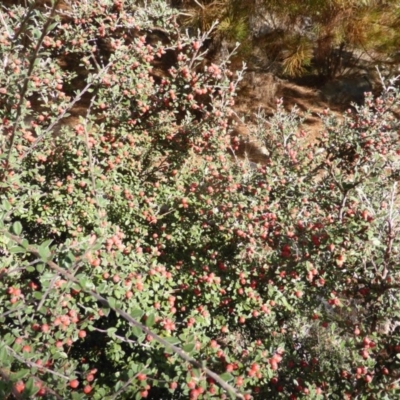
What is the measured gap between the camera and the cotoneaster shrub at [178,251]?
1545 millimetres

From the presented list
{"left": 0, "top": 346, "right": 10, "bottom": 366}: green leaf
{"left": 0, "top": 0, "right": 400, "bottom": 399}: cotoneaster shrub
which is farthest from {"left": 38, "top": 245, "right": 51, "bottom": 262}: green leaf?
{"left": 0, "top": 346, "right": 10, "bottom": 366}: green leaf

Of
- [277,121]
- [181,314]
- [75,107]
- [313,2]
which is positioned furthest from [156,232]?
[75,107]

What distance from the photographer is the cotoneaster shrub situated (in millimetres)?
1545

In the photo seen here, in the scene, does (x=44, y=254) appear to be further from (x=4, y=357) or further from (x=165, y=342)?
(x=165, y=342)

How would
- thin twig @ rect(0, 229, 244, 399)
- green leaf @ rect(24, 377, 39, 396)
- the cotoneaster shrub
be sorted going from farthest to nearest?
the cotoneaster shrub
green leaf @ rect(24, 377, 39, 396)
thin twig @ rect(0, 229, 244, 399)

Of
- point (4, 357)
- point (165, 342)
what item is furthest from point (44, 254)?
point (165, 342)

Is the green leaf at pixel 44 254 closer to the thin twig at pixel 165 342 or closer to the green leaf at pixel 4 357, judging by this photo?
the thin twig at pixel 165 342

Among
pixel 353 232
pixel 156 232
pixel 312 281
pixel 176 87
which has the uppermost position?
pixel 176 87

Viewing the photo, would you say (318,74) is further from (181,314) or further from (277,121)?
(181,314)

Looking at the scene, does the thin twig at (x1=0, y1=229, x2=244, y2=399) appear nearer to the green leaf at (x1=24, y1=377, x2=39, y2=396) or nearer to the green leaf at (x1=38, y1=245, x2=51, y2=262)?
the green leaf at (x1=38, y1=245, x2=51, y2=262)

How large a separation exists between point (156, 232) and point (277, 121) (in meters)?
1.69

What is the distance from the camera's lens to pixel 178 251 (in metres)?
2.63

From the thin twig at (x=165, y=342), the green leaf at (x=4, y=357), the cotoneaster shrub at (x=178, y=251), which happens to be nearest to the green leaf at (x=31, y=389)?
the cotoneaster shrub at (x=178, y=251)

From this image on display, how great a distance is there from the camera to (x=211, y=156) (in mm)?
3105
